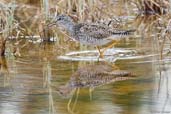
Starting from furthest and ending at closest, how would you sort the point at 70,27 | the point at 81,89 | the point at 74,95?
the point at 70,27 < the point at 81,89 < the point at 74,95

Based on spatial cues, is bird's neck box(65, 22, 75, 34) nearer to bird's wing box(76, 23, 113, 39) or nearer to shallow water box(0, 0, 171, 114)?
bird's wing box(76, 23, 113, 39)

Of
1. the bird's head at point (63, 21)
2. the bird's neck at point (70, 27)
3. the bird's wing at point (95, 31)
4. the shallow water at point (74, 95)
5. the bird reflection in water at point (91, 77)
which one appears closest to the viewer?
the shallow water at point (74, 95)

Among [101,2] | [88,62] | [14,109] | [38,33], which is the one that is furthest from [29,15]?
[14,109]

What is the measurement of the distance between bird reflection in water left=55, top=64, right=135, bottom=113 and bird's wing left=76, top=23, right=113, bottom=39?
0.82m

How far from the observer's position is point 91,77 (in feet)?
24.3

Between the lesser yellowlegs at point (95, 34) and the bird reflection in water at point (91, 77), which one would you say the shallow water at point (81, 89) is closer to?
the bird reflection in water at point (91, 77)

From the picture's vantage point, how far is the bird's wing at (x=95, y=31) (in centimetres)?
890

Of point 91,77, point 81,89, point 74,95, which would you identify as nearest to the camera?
point 74,95

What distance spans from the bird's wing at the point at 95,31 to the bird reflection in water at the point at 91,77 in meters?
0.82

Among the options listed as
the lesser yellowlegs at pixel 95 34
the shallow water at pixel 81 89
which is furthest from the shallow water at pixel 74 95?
the lesser yellowlegs at pixel 95 34

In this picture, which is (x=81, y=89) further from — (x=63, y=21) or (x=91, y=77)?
(x=63, y=21)

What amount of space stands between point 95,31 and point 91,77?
5.48ft

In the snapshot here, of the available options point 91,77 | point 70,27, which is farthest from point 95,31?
point 91,77

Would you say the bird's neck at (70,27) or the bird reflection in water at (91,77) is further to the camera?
the bird's neck at (70,27)
